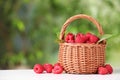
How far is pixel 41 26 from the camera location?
120 inches

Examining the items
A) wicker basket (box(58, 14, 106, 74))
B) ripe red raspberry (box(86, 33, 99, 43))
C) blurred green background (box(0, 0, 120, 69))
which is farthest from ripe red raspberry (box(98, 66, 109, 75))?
blurred green background (box(0, 0, 120, 69))

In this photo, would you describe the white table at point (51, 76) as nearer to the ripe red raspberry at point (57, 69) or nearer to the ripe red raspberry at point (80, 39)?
the ripe red raspberry at point (57, 69)

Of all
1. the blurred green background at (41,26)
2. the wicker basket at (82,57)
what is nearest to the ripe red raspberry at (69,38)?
the wicker basket at (82,57)

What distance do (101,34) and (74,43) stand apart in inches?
6.1

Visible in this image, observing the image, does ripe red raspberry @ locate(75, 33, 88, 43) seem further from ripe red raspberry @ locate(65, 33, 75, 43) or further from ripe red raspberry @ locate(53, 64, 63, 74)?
ripe red raspberry @ locate(53, 64, 63, 74)

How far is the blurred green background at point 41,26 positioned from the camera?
9.83 feet

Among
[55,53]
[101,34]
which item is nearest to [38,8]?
[55,53]

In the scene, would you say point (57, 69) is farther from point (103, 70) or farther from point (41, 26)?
point (41, 26)

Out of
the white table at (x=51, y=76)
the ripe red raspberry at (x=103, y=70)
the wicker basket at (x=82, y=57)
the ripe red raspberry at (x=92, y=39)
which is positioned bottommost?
the white table at (x=51, y=76)

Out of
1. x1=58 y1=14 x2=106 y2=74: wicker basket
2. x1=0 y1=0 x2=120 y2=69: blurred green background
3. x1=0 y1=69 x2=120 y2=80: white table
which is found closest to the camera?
x1=0 y1=69 x2=120 y2=80: white table

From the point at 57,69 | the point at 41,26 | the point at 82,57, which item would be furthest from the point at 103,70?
the point at 41,26

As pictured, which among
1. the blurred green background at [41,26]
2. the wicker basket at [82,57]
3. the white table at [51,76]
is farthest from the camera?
the blurred green background at [41,26]

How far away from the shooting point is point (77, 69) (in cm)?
165

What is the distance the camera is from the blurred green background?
2996 mm
